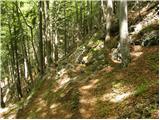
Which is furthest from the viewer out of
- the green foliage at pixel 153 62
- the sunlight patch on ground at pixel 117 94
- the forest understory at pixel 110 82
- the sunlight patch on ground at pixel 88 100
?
the green foliage at pixel 153 62

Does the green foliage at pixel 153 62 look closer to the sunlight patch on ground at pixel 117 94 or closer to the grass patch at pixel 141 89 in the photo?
the grass patch at pixel 141 89

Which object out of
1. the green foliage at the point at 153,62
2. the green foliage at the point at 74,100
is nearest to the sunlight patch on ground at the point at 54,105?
the green foliage at the point at 74,100

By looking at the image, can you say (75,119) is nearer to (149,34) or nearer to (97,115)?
(97,115)

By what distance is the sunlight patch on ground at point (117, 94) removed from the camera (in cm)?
1294

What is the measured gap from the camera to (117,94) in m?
13.5

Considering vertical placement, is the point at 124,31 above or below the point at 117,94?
above

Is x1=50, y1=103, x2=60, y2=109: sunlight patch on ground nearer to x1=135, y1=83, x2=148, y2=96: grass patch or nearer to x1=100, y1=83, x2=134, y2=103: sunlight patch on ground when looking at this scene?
x1=100, y1=83, x2=134, y2=103: sunlight patch on ground

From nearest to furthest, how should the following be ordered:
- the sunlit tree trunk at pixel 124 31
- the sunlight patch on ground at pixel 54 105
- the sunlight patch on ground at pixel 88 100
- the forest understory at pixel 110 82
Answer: the forest understory at pixel 110 82 < the sunlight patch on ground at pixel 88 100 < the sunlit tree trunk at pixel 124 31 < the sunlight patch on ground at pixel 54 105

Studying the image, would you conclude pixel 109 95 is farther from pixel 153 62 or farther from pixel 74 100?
pixel 153 62

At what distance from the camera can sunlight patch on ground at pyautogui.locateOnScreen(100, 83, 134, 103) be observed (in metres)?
12.9

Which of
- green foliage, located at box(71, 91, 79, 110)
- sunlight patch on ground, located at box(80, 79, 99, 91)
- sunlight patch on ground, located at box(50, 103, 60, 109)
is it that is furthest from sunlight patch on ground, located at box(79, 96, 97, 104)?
sunlight patch on ground, located at box(50, 103, 60, 109)

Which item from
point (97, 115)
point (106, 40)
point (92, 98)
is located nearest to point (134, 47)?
point (106, 40)

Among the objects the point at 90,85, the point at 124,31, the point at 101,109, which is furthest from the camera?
the point at 90,85

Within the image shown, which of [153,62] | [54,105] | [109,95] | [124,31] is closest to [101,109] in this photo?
[109,95]
